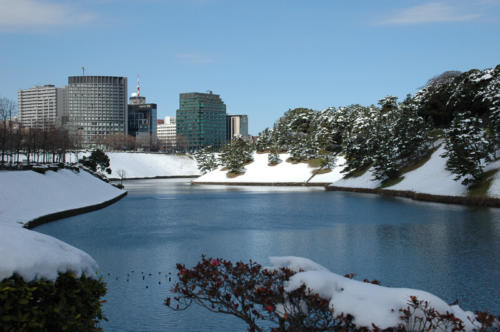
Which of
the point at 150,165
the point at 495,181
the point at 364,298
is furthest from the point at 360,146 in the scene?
the point at 150,165

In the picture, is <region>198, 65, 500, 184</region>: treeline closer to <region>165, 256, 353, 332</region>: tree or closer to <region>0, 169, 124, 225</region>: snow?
<region>0, 169, 124, 225</region>: snow

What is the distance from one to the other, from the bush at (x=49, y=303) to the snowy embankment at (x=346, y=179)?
3544 centimetres

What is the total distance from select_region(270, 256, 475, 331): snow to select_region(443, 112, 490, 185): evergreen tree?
35.5 metres

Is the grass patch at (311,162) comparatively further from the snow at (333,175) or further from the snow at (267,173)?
the snow at (333,175)

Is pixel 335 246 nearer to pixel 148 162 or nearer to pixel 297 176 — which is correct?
pixel 297 176

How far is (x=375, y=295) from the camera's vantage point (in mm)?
6184

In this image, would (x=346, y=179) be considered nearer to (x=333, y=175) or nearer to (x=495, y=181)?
(x=333, y=175)

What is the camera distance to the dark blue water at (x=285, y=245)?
12.3 metres

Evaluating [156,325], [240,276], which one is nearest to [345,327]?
[240,276]

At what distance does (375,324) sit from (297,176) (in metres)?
71.7

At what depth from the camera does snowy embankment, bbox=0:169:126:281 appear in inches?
223

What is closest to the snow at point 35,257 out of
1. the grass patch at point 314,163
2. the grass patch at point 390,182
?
the grass patch at point 390,182

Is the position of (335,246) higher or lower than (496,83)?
lower

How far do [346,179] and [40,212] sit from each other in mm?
43095
